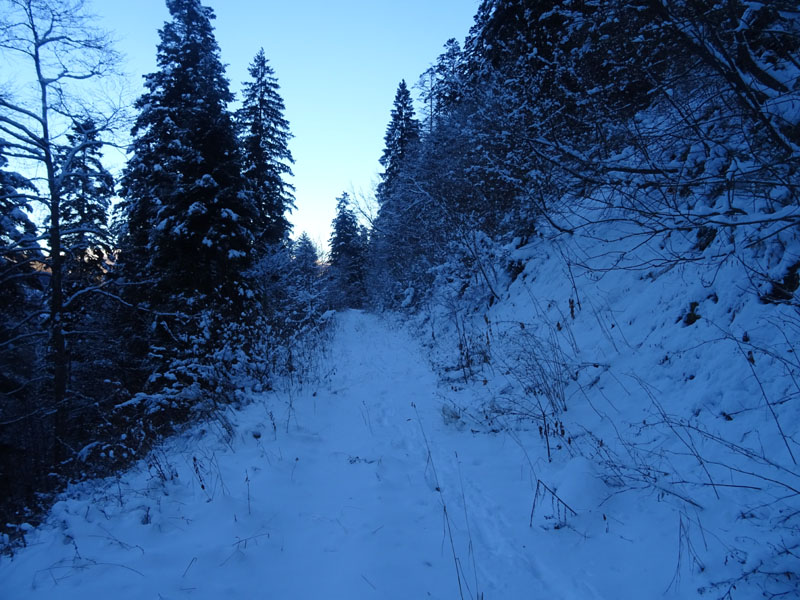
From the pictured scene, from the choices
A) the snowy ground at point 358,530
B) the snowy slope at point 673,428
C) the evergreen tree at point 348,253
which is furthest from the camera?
the evergreen tree at point 348,253

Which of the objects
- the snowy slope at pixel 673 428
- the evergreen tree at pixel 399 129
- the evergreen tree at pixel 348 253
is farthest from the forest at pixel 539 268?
the evergreen tree at pixel 348 253

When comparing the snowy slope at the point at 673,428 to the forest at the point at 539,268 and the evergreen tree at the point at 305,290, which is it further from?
the evergreen tree at the point at 305,290

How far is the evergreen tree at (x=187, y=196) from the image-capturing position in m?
9.49

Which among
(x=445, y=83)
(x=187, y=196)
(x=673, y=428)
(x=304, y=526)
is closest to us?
(x=673, y=428)

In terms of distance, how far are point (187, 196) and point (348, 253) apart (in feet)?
107

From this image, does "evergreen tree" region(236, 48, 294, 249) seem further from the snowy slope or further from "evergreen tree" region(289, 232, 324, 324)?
the snowy slope

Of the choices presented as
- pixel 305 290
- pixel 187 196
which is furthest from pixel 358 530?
pixel 305 290

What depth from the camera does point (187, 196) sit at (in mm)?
9648

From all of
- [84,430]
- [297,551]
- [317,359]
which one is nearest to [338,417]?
[297,551]

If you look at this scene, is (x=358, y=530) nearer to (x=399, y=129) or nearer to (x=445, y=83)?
(x=445, y=83)

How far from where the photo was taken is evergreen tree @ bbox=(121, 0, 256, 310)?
9492 millimetres

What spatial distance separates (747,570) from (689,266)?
136 inches

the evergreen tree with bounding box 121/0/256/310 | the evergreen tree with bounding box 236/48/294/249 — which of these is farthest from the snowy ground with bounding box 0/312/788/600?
the evergreen tree with bounding box 236/48/294/249

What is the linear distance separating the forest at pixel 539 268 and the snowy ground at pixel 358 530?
0.71 ft
